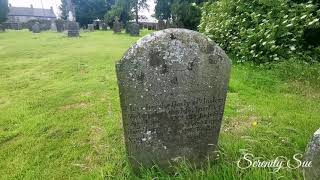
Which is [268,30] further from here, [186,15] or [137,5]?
[137,5]

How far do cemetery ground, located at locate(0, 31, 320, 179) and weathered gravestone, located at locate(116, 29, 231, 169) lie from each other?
9.3 inches

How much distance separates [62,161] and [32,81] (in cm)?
576

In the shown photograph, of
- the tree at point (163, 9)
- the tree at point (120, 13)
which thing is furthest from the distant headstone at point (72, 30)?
the tree at point (163, 9)

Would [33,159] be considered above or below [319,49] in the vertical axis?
below

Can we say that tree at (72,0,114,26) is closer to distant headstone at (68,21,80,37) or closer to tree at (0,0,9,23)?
tree at (0,0,9,23)

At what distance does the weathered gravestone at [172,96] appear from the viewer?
3.98m

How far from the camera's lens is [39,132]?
5.91 meters

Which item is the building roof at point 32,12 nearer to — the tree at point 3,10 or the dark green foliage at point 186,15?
the tree at point 3,10

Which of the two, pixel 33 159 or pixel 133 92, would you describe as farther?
pixel 33 159

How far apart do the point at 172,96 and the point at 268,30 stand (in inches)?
259

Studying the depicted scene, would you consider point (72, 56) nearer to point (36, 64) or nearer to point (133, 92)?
point (36, 64)

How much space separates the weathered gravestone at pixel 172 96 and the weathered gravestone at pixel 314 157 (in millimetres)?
1305

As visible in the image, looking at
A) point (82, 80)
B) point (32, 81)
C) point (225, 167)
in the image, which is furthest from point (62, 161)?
point (32, 81)

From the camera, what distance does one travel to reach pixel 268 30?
388 inches
